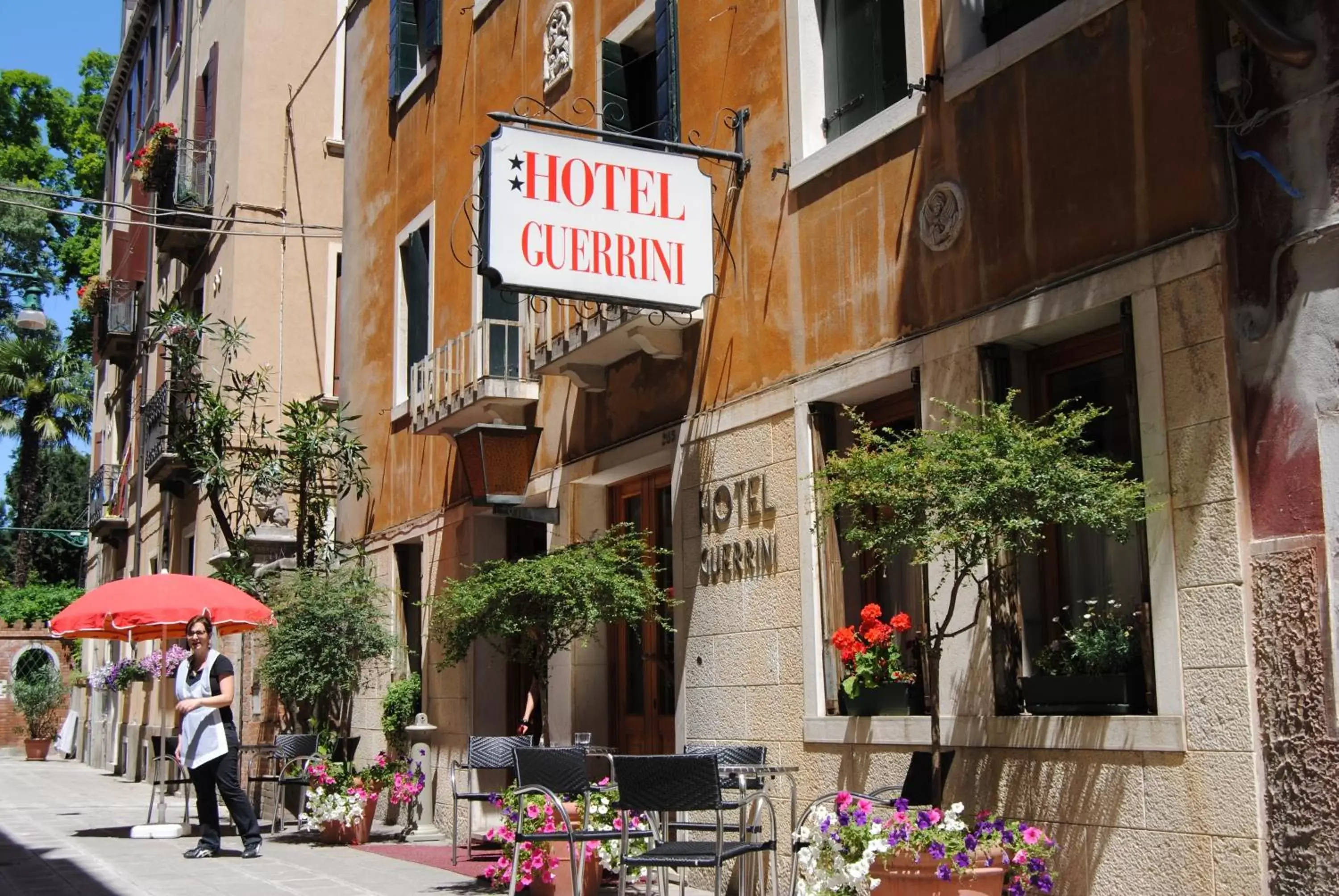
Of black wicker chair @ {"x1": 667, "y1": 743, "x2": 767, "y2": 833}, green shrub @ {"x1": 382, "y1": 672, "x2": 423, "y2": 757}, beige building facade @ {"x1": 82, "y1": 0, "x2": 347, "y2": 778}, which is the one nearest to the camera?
black wicker chair @ {"x1": 667, "y1": 743, "x2": 767, "y2": 833}

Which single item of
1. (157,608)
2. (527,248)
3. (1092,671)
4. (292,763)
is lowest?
(292,763)

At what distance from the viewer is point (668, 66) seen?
11.0 meters

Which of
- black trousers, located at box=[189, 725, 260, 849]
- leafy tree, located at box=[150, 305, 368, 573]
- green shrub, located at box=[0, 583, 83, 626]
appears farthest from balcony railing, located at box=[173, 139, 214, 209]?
green shrub, located at box=[0, 583, 83, 626]

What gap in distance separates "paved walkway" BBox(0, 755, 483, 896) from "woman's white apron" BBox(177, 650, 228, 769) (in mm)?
764

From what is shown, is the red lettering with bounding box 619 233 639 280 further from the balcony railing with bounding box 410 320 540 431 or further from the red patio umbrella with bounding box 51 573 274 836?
the red patio umbrella with bounding box 51 573 274 836

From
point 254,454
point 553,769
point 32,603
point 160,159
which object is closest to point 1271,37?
point 553,769

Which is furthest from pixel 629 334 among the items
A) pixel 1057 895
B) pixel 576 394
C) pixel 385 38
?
pixel 385 38

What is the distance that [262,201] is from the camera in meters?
22.0

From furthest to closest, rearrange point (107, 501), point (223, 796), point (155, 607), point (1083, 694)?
point (107, 501) → point (155, 607) → point (223, 796) → point (1083, 694)

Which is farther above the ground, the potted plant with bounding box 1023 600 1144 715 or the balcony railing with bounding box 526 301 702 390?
the balcony railing with bounding box 526 301 702 390

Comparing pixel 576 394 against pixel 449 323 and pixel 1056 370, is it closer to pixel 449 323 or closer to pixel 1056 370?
pixel 449 323

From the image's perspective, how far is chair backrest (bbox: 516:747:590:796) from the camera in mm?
8602

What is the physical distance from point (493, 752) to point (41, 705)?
1099 inches

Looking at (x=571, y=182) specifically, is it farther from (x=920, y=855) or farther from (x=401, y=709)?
(x=401, y=709)
